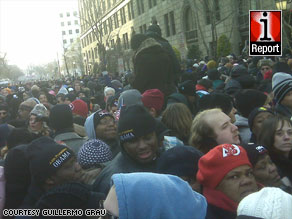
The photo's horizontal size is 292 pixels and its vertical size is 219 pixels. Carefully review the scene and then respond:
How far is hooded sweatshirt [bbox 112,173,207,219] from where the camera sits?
67.2 inches

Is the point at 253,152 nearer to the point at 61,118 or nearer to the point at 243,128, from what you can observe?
the point at 243,128

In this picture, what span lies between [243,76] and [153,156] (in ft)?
12.8

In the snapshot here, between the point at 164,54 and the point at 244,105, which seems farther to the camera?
the point at 164,54

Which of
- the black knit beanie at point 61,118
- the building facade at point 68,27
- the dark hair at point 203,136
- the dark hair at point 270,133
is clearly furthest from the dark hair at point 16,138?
the building facade at point 68,27

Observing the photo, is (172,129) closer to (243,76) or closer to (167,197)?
(167,197)

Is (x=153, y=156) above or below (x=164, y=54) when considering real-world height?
below

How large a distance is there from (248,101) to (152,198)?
10.7ft

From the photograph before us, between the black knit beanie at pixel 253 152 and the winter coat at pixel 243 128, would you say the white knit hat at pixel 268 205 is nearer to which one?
the black knit beanie at pixel 253 152

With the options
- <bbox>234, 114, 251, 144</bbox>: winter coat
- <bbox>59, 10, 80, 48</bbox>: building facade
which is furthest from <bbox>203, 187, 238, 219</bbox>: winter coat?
<bbox>59, 10, 80, 48</bbox>: building facade

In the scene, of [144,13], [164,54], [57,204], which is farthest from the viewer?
[144,13]

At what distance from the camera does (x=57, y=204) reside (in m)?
2.26

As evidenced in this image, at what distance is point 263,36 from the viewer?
9336 mm

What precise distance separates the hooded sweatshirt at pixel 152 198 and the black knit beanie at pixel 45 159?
1139 mm

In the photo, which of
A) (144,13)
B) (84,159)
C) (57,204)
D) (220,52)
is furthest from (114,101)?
(144,13)
